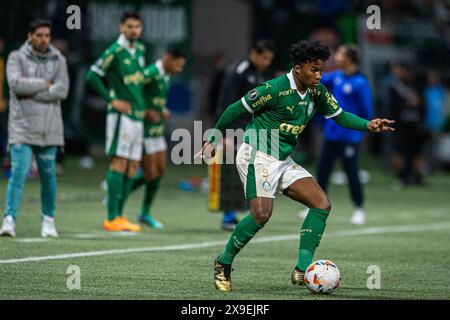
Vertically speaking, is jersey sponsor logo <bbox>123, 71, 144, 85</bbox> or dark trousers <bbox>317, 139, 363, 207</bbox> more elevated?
jersey sponsor logo <bbox>123, 71, 144, 85</bbox>

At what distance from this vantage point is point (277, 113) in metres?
10.0

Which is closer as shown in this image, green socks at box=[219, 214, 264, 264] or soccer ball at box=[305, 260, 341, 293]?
soccer ball at box=[305, 260, 341, 293]

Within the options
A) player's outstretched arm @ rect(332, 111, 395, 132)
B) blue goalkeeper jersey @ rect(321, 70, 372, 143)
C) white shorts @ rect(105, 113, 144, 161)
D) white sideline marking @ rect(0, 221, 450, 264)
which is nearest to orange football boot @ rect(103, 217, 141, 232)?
white shorts @ rect(105, 113, 144, 161)

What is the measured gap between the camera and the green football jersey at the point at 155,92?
15047mm

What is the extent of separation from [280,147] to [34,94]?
4.00 metres

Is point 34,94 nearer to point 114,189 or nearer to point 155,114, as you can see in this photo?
point 114,189

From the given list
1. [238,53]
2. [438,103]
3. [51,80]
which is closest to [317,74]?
[51,80]

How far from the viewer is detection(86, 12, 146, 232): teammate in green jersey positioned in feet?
46.8

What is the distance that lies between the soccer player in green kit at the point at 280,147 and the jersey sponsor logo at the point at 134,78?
4397mm

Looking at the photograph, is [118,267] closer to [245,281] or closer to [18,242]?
[245,281]

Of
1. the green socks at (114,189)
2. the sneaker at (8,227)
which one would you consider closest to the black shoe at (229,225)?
the green socks at (114,189)

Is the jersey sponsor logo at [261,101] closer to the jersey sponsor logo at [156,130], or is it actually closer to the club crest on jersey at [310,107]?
the club crest on jersey at [310,107]

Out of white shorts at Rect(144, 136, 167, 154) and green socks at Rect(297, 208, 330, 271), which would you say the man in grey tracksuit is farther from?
green socks at Rect(297, 208, 330, 271)

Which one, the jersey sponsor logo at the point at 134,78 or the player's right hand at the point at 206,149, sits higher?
the jersey sponsor logo at the point at 134,78
